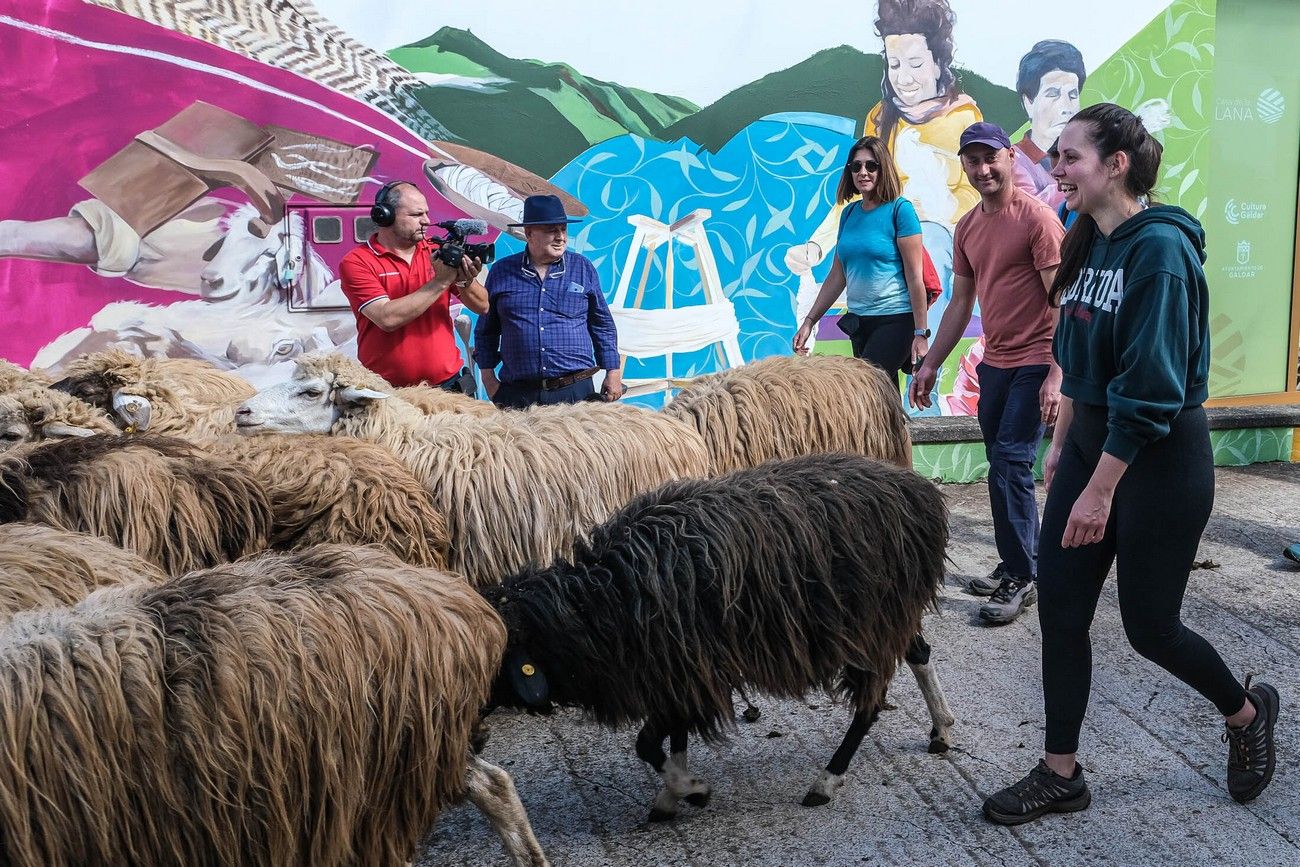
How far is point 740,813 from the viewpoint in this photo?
3533 millimetres

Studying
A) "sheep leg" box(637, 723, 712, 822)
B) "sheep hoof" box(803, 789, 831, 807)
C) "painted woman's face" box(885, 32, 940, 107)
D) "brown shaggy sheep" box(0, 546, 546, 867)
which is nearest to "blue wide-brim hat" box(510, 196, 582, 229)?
"sheep leg" box(637, 723, 712, 822)

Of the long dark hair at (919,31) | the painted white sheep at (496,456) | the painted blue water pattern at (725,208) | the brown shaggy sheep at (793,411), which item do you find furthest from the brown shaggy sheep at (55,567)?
the long dark hair at (919,31)

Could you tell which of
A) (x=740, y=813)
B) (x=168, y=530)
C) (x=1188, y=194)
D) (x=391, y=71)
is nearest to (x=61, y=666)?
(x=168, y=530)

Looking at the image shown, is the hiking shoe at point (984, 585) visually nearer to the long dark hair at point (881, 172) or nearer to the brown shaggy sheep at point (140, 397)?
the long dark hair at point (881, 172)

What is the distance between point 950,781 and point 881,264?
2.95 metres

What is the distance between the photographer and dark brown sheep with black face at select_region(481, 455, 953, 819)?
3.18m

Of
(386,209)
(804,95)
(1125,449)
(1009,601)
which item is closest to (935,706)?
(1125,449)

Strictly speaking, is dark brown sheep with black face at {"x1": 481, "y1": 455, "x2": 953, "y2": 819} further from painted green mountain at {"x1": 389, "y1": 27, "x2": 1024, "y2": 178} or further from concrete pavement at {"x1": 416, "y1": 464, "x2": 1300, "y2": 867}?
painted green mountain at {"x1": 389, "y1": 27, "x2": 1024, "y2": 178}

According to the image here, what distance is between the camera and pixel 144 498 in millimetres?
3605

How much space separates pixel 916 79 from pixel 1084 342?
16.6 ft

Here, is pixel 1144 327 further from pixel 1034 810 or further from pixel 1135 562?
pixel 1034 810

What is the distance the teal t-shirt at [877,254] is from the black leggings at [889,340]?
0.13 ft

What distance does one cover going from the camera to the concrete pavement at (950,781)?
10.8 ft

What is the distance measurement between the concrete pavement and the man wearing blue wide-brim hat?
181 centimetres
